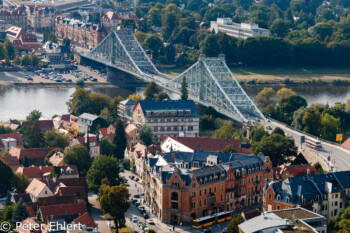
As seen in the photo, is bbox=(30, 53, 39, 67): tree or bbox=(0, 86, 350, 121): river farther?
bbox=(30, 53, 39, 67): tree

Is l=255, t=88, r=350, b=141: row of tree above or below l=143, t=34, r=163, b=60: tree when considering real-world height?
below

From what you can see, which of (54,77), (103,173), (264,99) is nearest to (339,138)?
(264,99)

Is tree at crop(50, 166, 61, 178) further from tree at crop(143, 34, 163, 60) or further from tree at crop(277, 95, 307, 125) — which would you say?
tree at crop(143, 34, 163, 60)

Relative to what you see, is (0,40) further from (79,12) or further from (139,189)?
(139,189)

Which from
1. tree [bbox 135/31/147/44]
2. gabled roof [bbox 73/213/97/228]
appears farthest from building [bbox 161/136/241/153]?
tree [bbox 135/31/147/44]

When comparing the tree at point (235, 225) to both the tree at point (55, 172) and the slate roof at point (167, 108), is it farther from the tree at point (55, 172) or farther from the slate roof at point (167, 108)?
the slate roof at point (167, 108)

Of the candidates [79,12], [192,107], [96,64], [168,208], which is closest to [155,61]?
[96,64]

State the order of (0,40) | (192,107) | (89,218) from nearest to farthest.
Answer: (89,218), (192,107), (0,40)
